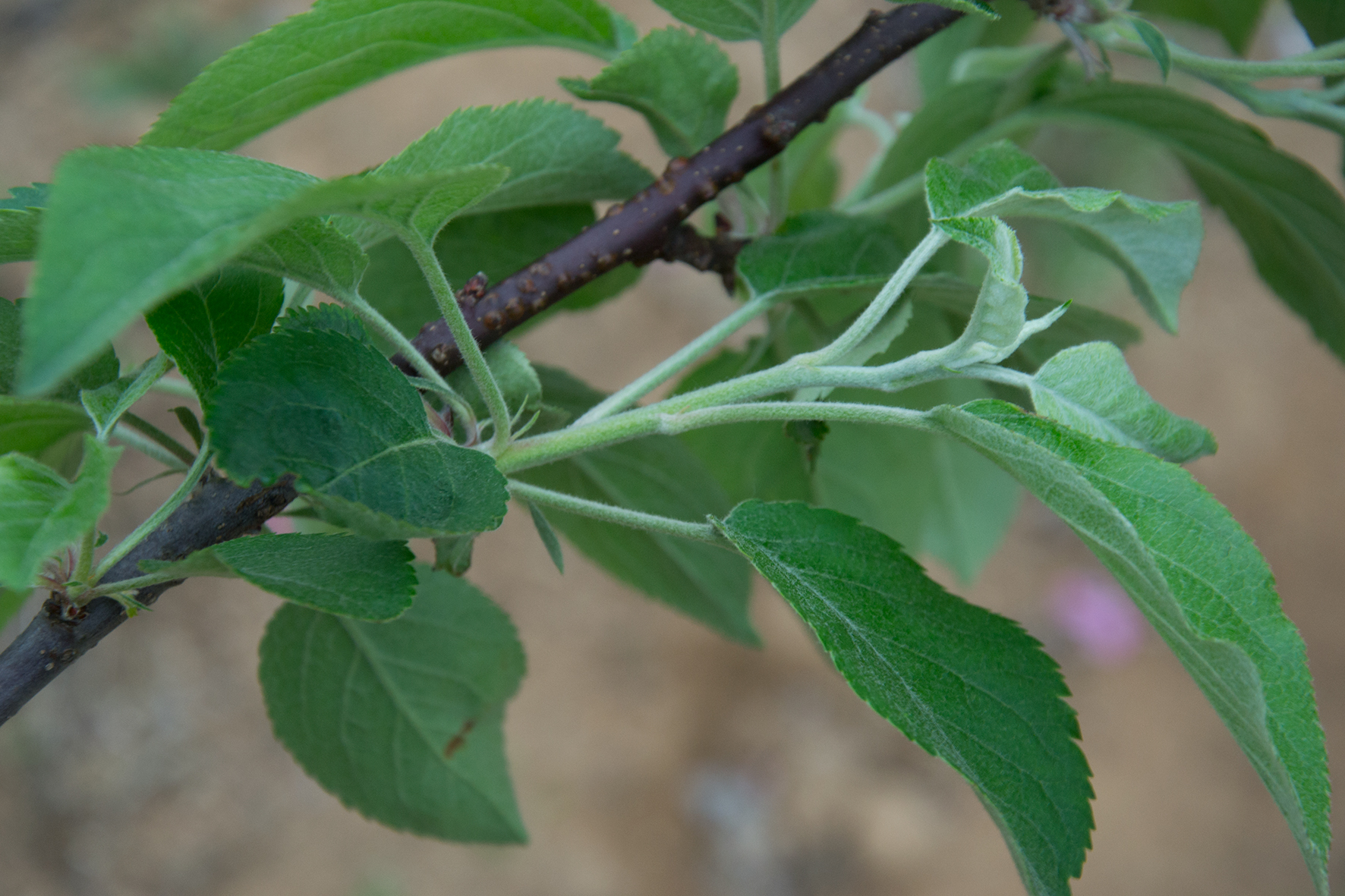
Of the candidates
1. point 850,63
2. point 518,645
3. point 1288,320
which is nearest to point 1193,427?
point 850,63

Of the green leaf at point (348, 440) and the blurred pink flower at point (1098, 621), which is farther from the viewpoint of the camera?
the blurred pink flower at point (1098, 621)

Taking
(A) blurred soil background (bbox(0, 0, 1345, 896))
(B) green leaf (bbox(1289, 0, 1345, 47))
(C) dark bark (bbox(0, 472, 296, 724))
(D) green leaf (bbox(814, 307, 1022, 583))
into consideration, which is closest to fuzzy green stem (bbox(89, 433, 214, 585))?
(C) dark bark (bbox(0, 472, 296, 724))

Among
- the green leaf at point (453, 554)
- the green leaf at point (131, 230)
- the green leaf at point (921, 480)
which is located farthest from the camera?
the green leaf at point (921, 480)

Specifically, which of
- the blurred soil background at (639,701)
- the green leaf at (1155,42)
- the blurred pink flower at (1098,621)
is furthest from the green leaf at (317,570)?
the blurred pink flower at (1098,621)

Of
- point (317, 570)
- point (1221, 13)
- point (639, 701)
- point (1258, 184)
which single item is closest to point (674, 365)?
point (317, 570)

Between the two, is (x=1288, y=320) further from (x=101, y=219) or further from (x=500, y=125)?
(x=101, y=219)

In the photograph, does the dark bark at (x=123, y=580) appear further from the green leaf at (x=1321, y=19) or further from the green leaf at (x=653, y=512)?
the green leaf at (x=1321, y=19)
